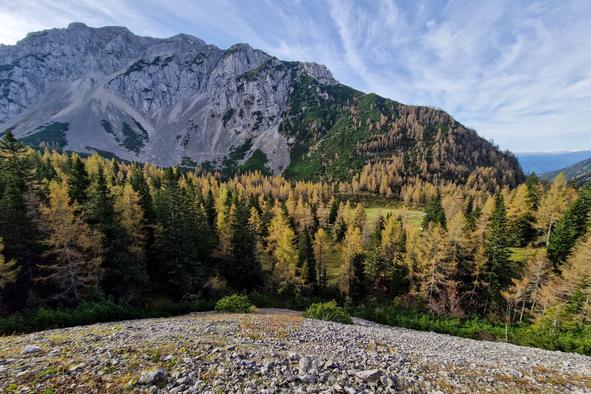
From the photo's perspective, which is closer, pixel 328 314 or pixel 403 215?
pixel 328 314

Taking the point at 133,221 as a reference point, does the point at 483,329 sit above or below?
below

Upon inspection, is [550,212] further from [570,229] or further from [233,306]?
[233,306]

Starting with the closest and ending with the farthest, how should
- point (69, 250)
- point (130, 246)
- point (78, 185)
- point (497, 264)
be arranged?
point (69, 250), point (130, 246), point (78, 185), point (497, 264)

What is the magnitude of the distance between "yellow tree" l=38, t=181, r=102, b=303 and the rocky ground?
57.8ft

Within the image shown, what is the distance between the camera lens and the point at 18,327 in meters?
19.7

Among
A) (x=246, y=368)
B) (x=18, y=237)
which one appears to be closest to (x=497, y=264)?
(x=246, y=368)

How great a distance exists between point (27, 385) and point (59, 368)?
1182 millimetres

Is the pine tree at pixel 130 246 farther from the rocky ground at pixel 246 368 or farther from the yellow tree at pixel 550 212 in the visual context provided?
the yellow tree at pixel 550 212

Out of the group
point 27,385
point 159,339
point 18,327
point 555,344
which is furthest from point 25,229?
point 555,344

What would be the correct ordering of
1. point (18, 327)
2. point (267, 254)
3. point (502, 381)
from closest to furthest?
point (502, 381)
point (18, 327)
point (267, 254)

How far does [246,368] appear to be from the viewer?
9.97m

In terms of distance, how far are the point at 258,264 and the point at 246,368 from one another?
41.3m

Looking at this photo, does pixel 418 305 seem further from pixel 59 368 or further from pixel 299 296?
pixel 59 368

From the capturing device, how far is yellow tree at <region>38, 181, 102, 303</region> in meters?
28.7
